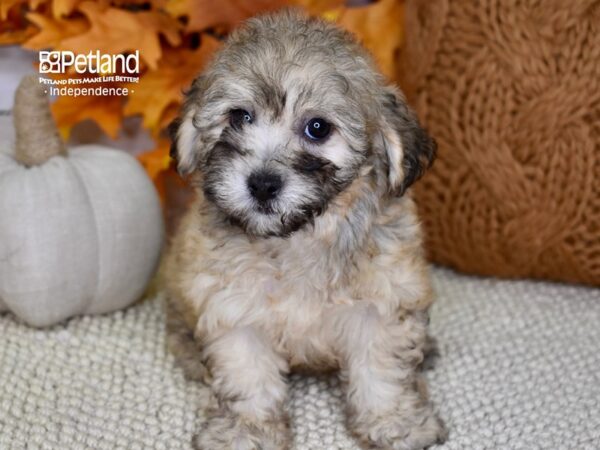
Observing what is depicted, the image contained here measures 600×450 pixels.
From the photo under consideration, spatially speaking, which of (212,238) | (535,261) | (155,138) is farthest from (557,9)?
(155,138)

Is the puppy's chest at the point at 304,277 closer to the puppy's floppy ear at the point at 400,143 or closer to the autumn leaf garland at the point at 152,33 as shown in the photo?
the puppy's floppy ear at the point at 400,143

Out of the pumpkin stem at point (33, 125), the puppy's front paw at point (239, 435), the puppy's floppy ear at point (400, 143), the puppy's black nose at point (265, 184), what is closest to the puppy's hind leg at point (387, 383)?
the puppy's front paw at point (239, 435)

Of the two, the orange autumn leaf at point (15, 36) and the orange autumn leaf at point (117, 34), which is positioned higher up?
the orange autumn leaf at point (117, 34)

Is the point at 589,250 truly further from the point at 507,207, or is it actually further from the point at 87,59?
the point at 87,59

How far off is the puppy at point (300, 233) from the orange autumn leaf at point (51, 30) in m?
1.30

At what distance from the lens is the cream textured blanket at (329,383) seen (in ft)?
7.64

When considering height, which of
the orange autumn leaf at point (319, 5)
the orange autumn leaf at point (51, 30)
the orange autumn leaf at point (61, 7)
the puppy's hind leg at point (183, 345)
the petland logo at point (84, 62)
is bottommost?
the puppy's hind leg at point (183, 345)

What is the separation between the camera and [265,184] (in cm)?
197

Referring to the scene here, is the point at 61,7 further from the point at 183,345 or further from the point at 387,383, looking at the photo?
the point at 387,383

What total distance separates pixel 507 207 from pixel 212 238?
1367 millimetres

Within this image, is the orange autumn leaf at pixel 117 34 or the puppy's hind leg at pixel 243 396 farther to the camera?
the orange autumn leaf at pixel 117 34

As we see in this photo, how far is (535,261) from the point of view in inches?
125

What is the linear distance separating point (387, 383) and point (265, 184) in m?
0.76

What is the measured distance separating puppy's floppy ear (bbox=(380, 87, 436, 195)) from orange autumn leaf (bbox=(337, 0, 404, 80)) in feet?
4.12
